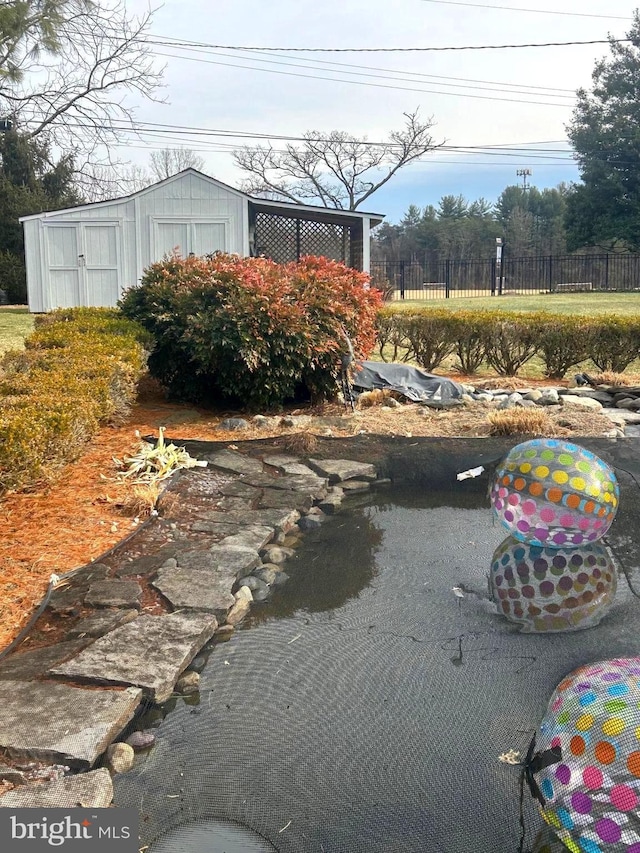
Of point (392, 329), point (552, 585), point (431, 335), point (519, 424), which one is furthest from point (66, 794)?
point (392, 329)

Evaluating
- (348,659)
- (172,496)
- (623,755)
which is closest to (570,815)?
(623,755)

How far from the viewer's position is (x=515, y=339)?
929cm

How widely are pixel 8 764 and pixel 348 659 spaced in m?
1.19

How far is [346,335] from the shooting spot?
268 inches

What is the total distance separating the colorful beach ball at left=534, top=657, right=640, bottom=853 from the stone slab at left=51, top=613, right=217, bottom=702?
133 centimetres

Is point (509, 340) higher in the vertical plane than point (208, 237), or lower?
lower

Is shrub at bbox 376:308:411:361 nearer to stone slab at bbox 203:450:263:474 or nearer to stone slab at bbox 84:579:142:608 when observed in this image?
stone slab at bbox 203:450:263:474

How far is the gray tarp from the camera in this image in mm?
7703

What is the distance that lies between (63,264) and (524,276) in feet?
76.7

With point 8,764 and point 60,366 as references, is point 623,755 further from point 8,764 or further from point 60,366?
point 60,366

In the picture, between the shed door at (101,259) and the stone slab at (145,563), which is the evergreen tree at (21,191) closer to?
the shed door at (101,259)

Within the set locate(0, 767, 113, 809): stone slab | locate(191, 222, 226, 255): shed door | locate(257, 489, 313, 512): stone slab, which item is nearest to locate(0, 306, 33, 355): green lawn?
locate(191, 222, 226, 255): shed door

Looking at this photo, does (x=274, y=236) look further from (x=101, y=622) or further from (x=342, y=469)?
(x=101, y=622)

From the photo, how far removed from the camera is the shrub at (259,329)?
6.30 metres
